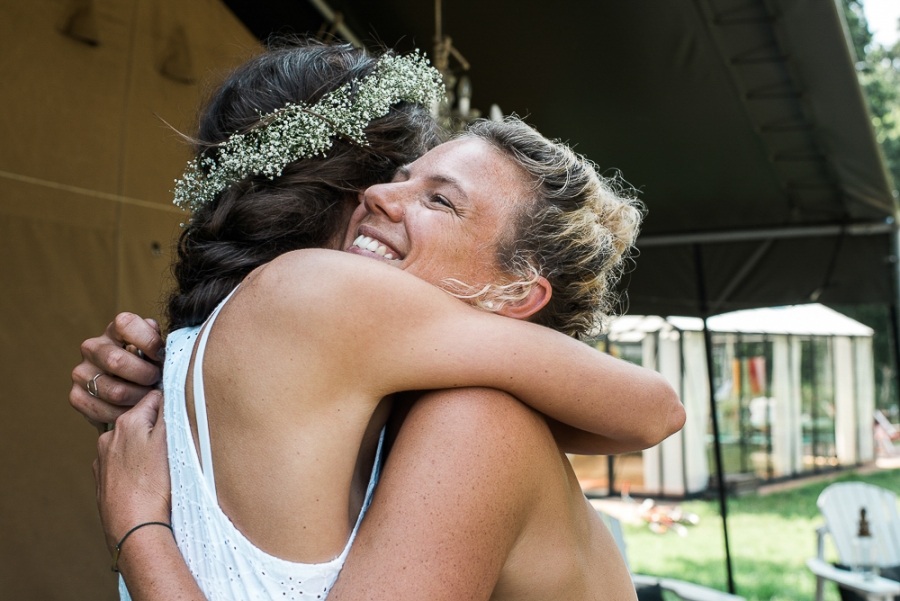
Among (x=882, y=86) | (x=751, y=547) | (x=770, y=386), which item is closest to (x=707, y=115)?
(x=751, y=547)

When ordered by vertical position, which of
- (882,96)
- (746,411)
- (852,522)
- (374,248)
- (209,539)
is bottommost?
(852,522)

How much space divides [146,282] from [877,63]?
2272cm

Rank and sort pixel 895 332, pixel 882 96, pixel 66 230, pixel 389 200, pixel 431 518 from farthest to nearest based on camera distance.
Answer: pixel 882 96 → pixel 895 332 → pixel 66 230 → pixel 389 200 → pixel 431 518

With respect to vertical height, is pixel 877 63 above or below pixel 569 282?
above

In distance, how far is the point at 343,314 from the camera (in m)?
1.06

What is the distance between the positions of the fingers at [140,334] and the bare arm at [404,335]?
43 cm

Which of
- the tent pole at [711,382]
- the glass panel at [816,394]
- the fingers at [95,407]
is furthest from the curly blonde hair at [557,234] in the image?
the glass panel at [816,394]

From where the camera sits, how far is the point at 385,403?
4.04ft

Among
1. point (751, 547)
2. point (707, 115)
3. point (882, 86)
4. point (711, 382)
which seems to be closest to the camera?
point (707, 115)

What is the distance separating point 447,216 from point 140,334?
646 millimetres

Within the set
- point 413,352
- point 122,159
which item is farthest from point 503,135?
point 122,159

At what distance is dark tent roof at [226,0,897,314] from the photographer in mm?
4266

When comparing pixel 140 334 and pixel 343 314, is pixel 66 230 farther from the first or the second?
pixel 343 314

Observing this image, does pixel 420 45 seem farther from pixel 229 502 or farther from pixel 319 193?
pixel 229 502
